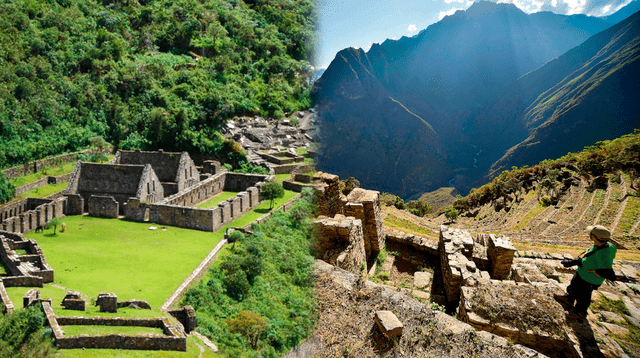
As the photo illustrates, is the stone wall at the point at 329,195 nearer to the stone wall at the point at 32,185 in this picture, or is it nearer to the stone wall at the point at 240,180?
the stone wall at the point at 240,180

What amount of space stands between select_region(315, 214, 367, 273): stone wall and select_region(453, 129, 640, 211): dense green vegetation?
19.7 metres

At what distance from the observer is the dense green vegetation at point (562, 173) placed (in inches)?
949

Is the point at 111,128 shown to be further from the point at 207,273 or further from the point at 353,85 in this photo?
the point at 353,85

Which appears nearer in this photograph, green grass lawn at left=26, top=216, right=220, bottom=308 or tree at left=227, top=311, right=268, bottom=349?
tree at left=227, top=311, right=268, bottom=349

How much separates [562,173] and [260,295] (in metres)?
25.0

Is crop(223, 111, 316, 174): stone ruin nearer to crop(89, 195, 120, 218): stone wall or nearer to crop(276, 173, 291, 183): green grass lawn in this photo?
crop(276, 173, 291, 183): green grass lawn

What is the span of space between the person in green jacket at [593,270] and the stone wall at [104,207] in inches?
791

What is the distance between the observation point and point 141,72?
42.0 metres

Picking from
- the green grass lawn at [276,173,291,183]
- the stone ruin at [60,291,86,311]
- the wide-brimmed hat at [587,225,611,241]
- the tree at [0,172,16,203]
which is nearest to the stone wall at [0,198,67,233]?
the tree at [0,172,16,203]

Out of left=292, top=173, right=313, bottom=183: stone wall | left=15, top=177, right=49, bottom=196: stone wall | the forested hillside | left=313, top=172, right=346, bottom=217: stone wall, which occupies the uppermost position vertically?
the forested hillside

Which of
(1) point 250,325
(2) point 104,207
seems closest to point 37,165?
(2) point 104,207

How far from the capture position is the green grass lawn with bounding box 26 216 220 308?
12.4 metres

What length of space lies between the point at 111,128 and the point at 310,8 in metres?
25.0

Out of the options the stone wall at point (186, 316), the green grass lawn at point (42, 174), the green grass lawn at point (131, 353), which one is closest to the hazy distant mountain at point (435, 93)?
the green grass lawn at point (42, 174)
